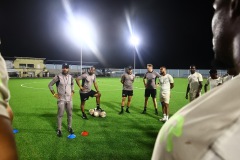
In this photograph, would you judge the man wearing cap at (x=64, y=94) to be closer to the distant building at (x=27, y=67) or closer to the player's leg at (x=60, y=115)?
the player's leg at (x=60, y=115)

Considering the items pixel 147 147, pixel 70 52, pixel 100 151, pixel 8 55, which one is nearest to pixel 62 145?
pixel 100 151

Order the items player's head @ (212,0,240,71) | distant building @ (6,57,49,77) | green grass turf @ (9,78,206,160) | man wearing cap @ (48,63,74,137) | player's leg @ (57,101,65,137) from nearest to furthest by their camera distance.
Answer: player's head @ (212,0,240,71), green grass turf @ (9,78,206,160), player's leg @ (57,101,65,137), man wearing cap @ (48,63,74,137), distant building @ (6,57,49,77)

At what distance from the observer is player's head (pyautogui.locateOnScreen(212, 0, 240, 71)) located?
2.73 ft

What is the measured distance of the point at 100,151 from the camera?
20.6ft

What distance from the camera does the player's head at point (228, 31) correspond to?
0.83 metres

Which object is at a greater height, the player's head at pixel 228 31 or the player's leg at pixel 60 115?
the player's head at pixel 228 31

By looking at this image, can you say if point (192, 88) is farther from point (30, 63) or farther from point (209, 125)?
point (30, 63)

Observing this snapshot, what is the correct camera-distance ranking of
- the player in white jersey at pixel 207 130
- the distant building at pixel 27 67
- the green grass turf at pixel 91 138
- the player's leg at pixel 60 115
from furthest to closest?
1. the distant building at pixel 27 67
2. the player's leg at pixel 60 115
3. the green grass turf at pixel 91 138
4. the player in white jersey at pixel 207 130

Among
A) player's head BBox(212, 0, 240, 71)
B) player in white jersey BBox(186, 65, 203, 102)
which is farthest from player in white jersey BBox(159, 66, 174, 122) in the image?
player's head BBox(212, 0, 240, 71)

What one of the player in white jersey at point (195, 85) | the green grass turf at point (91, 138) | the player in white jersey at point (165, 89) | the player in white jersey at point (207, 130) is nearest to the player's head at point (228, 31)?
the player in white jersey at point (207, 130)

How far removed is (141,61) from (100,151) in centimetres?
6695

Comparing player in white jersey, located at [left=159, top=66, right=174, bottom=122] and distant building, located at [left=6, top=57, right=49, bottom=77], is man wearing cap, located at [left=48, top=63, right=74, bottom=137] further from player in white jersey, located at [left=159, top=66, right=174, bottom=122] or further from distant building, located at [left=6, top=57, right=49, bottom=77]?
distant building, located at [left=6, top=57, right=49, bottom=77]

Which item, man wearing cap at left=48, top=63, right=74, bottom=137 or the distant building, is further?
the distant building

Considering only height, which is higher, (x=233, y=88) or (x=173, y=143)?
(x=233, y=88)
